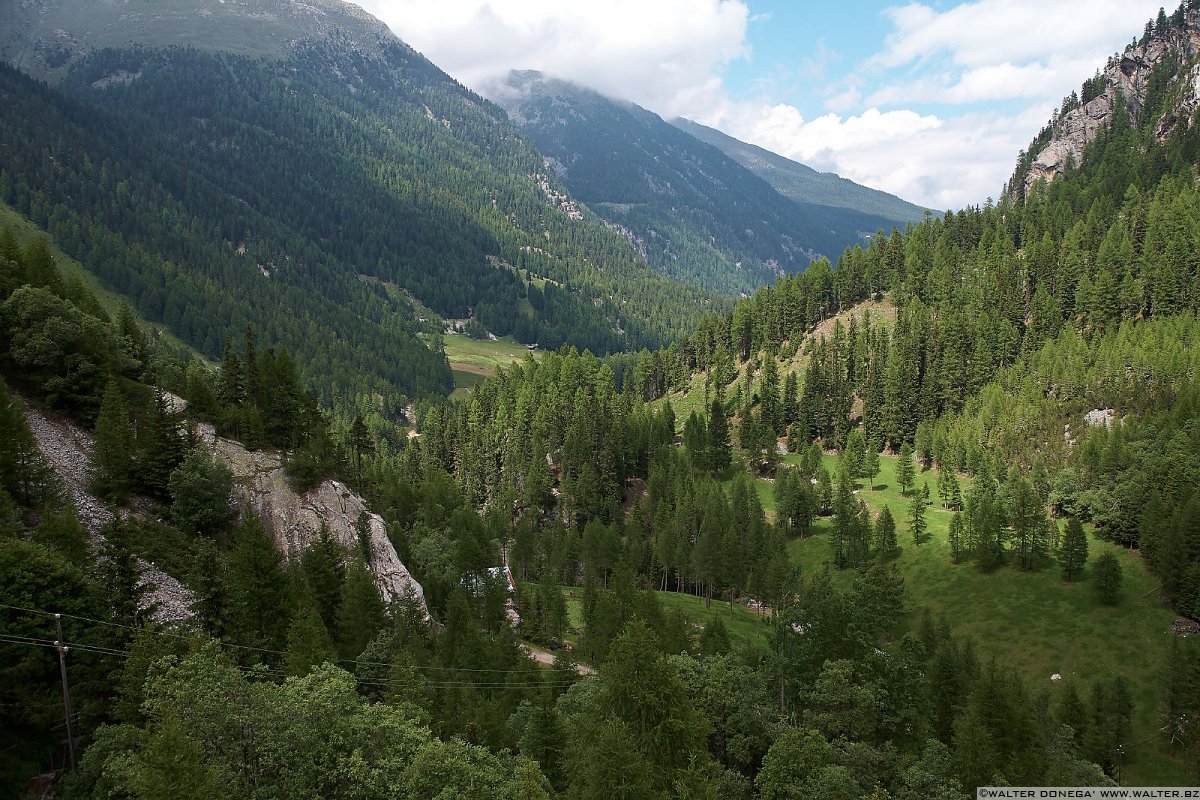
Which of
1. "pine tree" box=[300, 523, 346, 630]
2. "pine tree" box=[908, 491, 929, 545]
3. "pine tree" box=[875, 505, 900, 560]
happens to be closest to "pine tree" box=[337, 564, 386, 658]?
"pine tree" box=[300, 523, 346, 630]

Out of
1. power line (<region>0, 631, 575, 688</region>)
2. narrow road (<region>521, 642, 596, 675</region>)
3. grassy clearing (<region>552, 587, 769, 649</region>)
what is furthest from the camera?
grassy clearing (<region>552, 587, 769, 649</region>)

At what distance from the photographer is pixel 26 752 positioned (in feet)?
117

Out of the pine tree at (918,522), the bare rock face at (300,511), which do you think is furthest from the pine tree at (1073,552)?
the bare rock face at (300,511)

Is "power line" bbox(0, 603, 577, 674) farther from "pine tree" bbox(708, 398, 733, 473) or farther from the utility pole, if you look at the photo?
"pine tree" bbox(708, 398, 733, 473)

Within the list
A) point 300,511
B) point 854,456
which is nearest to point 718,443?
point 854,456

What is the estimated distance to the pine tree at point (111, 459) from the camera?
5950 cm

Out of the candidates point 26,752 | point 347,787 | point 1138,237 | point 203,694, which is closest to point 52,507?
point 26,752

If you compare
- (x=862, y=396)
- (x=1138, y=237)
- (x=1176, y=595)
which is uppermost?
(x=1138, y=237)

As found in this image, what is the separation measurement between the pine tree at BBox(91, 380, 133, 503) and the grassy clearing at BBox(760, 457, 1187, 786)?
10160cm

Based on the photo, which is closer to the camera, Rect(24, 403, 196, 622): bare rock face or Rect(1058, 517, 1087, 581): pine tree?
Rect(24, 403, 196, 622): bare rock face

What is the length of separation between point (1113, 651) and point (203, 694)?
104022 millimetres

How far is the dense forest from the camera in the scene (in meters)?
36.6

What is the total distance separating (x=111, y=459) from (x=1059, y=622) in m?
115

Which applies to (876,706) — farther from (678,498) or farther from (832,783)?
(678,498)
